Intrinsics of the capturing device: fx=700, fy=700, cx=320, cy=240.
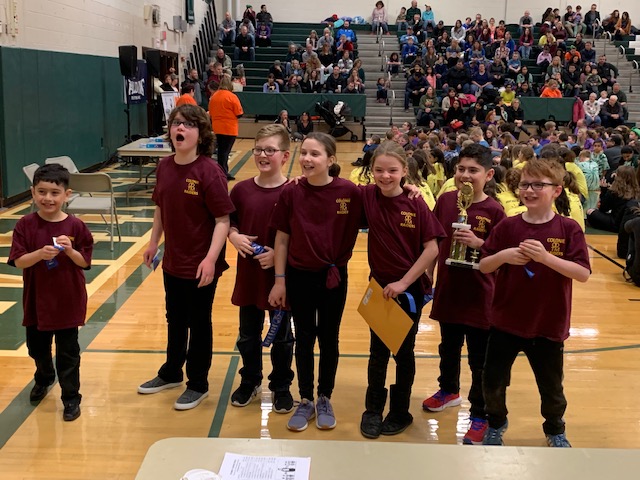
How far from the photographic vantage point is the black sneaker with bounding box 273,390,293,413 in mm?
4027

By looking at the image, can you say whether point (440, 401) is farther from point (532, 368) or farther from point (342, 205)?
point (342, 205)

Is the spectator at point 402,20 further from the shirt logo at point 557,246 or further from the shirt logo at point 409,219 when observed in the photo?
the shirt logo at point 557,246

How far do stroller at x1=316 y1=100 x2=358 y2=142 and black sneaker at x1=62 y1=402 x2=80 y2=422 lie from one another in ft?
51.0

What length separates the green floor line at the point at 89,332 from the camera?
3834 millimetres

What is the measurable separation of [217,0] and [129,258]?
793 inches

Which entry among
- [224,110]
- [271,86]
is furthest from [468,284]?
[271,86]

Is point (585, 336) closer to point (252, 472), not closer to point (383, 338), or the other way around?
point (383, 338)

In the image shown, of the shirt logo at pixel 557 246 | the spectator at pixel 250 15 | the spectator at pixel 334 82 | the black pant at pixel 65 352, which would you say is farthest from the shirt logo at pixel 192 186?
the spectator at pixel 250 15

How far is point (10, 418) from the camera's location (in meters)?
3.90

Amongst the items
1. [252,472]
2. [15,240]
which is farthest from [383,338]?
[15,240]

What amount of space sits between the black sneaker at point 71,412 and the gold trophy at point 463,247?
2.21 m

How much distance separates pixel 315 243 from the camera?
3.63m

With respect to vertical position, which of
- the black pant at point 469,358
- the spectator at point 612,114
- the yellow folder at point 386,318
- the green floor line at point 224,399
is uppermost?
the spectator at point 612,114

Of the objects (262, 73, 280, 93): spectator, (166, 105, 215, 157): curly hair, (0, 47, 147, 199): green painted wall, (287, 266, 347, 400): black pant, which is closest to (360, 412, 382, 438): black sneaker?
(287, 266, 347, 400): black pant
